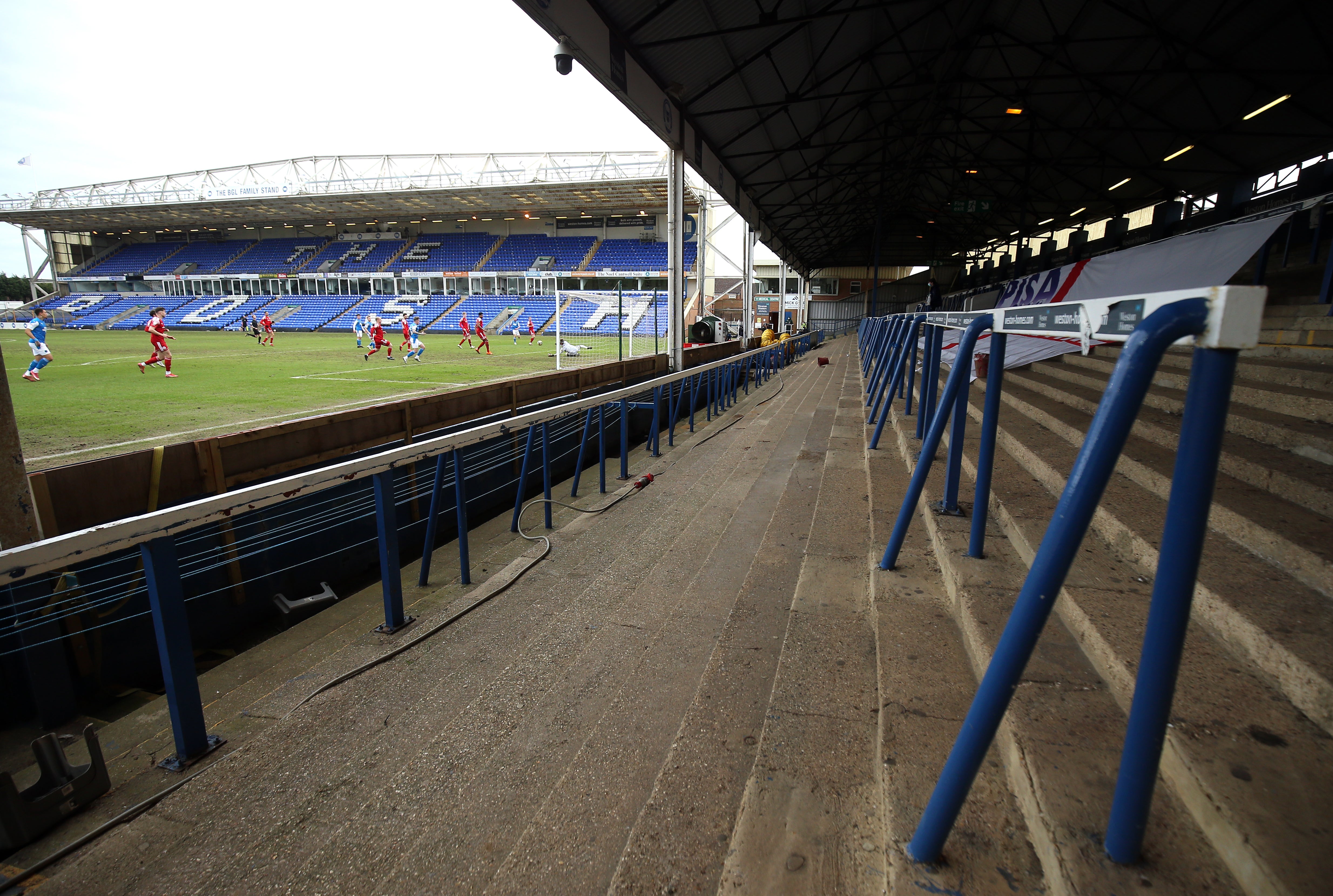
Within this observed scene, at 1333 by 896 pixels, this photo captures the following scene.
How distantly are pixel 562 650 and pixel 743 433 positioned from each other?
196 inches

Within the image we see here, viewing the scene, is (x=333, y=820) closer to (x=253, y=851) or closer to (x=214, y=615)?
(x=253, y=851)

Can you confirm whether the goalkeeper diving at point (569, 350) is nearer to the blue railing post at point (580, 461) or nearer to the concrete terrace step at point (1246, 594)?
the blue railing post at point (580, 461)

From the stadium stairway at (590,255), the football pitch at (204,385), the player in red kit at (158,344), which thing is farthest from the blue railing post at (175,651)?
the stadium stairway at (590,255)

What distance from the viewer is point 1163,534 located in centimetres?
113

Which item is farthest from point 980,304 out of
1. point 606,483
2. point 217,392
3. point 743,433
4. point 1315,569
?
point 217,392

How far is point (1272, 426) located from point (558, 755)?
10.9 feet

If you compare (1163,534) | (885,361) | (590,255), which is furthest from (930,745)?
(590,255)

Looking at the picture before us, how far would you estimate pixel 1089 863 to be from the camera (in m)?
1.14

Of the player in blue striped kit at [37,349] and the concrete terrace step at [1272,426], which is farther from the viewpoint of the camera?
the player in blue striped kit at [37,349]

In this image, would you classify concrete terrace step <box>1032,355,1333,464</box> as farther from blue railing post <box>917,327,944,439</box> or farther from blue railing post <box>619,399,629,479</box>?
blue railing post <box>619,399,629,479</box>

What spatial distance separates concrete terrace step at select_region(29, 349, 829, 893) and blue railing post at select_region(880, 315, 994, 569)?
0.74 metres

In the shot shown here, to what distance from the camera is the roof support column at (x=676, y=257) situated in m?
10.1

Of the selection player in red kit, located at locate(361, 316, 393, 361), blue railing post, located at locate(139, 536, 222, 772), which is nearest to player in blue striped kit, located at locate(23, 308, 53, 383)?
player in red kit, located at locate(361, 316, 393, 361)

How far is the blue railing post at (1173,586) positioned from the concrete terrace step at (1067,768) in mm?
79
